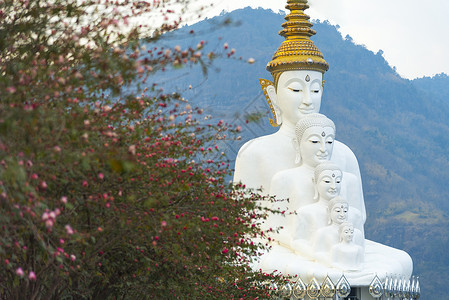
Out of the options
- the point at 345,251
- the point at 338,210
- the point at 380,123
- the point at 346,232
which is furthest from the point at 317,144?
the point at 380,123

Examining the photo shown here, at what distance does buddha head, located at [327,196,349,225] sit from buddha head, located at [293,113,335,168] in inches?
36.0

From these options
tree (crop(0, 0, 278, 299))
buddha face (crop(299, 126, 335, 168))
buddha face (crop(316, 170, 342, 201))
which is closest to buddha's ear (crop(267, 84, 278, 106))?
buddha face (crop(299, 126, 335, 168))

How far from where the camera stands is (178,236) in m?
6.61

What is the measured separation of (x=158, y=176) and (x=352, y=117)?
5102 cm

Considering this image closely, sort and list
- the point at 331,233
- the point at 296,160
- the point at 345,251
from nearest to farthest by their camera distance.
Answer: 1. the point at 345,251
2. the point at 331,233
3. the point at 296,160

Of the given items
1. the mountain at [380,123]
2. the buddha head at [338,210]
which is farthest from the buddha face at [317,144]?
the mountain at [380,123]

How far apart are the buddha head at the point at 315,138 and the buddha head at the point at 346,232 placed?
1346mm

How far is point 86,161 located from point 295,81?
9.12 m

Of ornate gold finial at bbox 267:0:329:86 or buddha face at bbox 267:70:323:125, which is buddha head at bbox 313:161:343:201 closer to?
Answer: buddha face at bbox 267:70:323:125

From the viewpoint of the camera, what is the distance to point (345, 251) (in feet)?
39.8

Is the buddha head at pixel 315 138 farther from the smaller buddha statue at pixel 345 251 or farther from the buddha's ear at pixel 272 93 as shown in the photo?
the smaller buddha statue at pixel 345 251

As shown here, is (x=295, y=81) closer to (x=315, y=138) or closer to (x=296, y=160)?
(x=315, y=138)

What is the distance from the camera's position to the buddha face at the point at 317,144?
515 inches

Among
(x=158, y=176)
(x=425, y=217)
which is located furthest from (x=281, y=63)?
(x=425, y=217)
